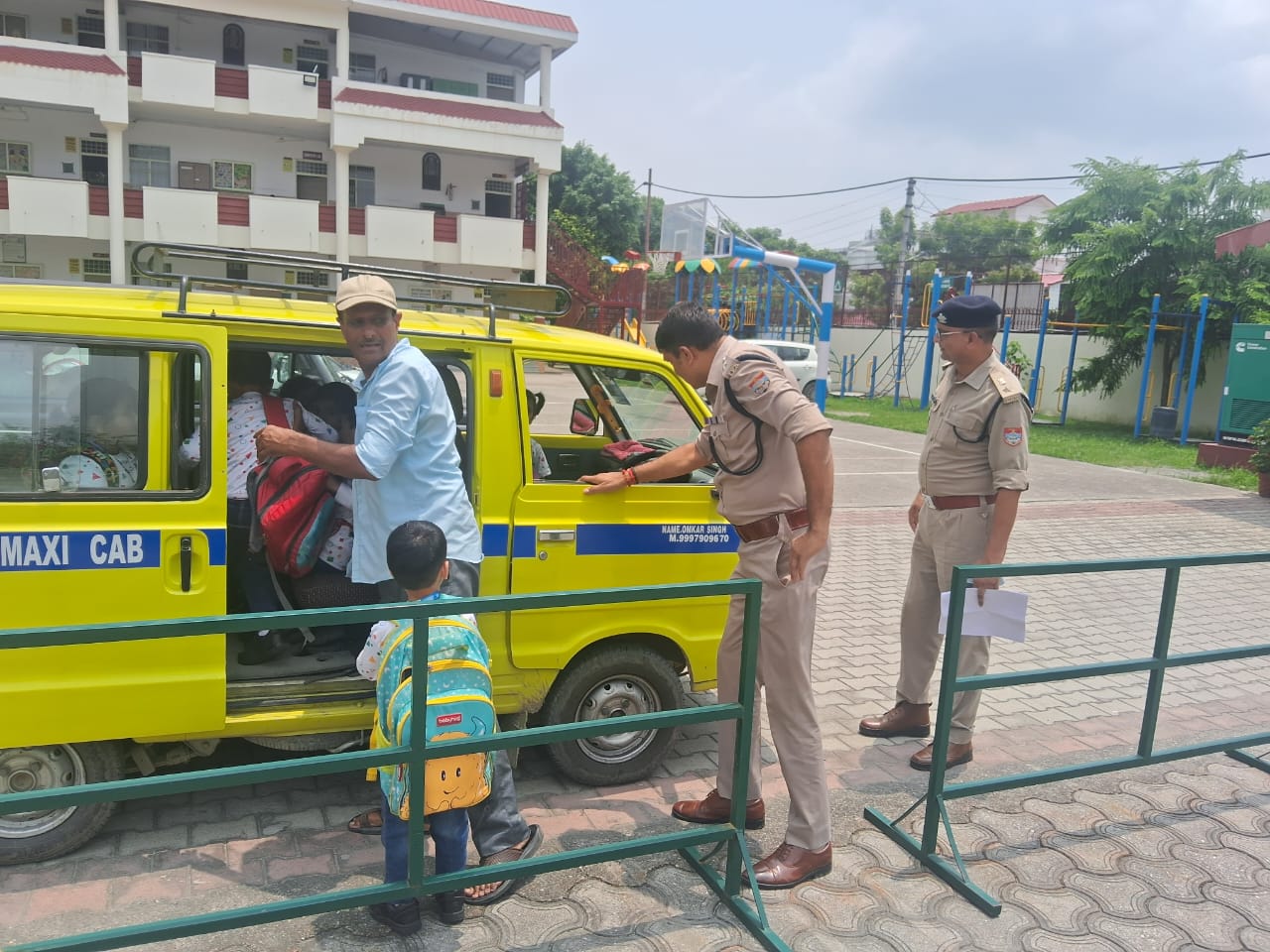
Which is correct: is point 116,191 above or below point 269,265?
above

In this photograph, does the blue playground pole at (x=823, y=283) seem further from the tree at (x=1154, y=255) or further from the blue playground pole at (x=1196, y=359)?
the tree at (x=1154, y=255)

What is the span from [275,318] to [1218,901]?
3880 millimetres

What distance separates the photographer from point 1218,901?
3.19m

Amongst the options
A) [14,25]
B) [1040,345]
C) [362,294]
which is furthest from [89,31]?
[362,294]

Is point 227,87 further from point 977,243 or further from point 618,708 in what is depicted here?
point 977,243

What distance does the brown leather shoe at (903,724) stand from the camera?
176 inches

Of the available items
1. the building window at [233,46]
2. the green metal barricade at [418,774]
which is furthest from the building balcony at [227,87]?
the green metal barricade at [418,774]

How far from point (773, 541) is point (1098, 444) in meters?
17.1

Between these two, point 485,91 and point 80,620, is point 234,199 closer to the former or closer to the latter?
point 485,91

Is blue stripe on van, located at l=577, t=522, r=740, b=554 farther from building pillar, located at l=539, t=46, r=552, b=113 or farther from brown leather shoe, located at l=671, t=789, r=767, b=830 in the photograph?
building pillar, located at l=539, t=46, r=552, b=113

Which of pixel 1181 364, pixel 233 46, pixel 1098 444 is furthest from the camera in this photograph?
pixel 233 46

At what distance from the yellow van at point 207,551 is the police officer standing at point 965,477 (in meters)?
1.00

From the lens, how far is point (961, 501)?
3.97m

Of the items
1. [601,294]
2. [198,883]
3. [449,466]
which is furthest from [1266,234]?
[601,294]
